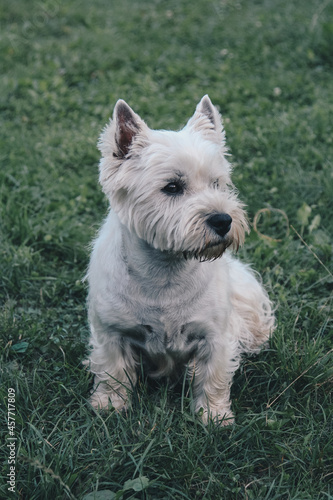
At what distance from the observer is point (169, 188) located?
2.87 metres

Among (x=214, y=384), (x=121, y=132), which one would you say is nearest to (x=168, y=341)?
(x=214, y=384)

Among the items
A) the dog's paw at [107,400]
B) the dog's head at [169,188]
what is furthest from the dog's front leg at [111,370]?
the dog's head at [169,188]

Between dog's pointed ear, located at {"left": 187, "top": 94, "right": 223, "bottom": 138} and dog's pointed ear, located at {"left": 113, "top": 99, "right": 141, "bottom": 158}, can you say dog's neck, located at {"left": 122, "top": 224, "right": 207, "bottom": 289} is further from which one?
dog's pointed ear, located at {"left": 187, "top": 94, "right": 223, "bottom": 138}

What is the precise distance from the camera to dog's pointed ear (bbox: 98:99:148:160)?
9.50 ft

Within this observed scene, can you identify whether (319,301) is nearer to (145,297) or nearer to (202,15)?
(145,297)

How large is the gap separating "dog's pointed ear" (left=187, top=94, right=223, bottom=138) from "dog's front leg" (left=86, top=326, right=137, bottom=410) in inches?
50.5

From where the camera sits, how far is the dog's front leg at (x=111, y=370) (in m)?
3.24

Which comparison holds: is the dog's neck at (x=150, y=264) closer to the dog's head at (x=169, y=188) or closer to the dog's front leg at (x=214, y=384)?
the dog's head at (x=169, y=188)

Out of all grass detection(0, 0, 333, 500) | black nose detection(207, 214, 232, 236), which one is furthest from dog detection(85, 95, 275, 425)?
grass detection(0, 0, 333, 500)

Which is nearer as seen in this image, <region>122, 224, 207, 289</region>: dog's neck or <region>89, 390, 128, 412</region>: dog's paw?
<region>122, 224, 207, 289</region>: dog's neck

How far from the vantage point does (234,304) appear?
12.2ft

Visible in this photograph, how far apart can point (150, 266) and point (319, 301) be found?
4.96 ft

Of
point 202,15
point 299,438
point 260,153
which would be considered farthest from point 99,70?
point 299,438

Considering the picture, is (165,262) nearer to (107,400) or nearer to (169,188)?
(169,188)
